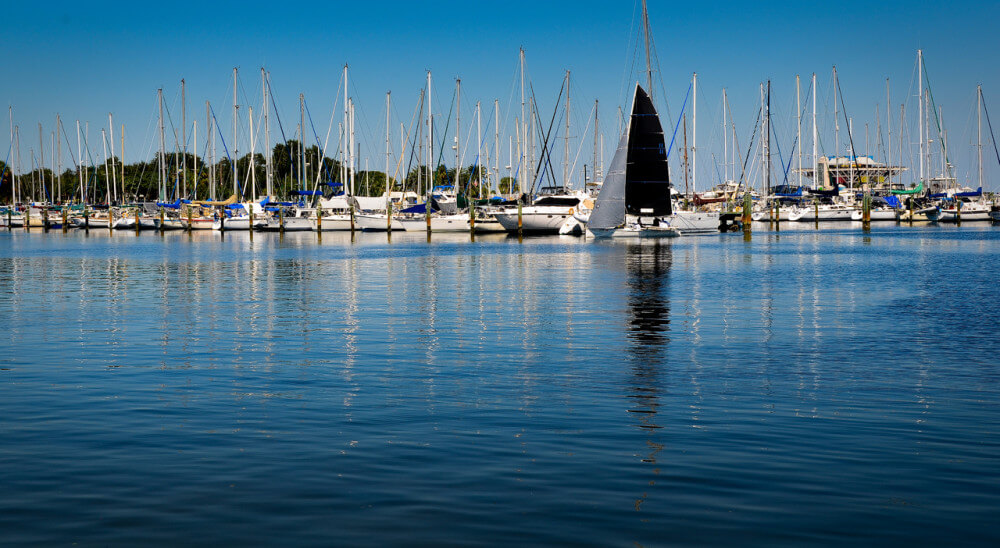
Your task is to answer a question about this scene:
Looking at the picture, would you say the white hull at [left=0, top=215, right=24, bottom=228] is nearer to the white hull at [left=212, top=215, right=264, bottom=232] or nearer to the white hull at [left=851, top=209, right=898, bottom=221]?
the white hull at [left=212, top=215, right=264, bottom=232]

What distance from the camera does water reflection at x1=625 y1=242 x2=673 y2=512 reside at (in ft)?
40.4

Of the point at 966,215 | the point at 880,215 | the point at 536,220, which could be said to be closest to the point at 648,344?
the point at 536,220

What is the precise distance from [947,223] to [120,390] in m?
132

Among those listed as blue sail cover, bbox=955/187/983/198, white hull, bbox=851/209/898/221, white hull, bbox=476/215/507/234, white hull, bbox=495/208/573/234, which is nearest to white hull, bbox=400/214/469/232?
white hull, bbox=476/215/507/234

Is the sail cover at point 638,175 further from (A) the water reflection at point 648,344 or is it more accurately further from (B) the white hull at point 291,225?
(B) the white hull at point 291,225

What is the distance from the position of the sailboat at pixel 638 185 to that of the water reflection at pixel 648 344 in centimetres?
2420

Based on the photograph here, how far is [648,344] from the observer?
70.4ft

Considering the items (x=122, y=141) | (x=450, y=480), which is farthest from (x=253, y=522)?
(x=122, y=141)

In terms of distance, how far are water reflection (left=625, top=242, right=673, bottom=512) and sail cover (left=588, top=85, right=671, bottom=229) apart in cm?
2415

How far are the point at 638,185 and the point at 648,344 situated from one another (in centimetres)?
5437

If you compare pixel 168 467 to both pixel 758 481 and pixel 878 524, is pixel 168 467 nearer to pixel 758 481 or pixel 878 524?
pixel 758 481

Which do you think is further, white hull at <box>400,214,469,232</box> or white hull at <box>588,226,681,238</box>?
white hull at <box>400,214,469,232</box>

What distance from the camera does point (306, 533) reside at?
8516 mm

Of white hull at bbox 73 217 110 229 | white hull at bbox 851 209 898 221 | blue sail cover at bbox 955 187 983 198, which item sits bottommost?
white hull at bbox 851 209 898 221
